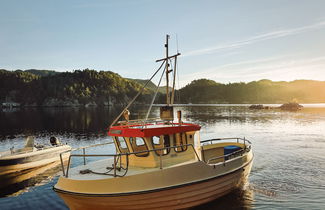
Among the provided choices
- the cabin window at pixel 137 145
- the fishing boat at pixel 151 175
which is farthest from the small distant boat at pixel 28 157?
the cabin window at pixel 137 145

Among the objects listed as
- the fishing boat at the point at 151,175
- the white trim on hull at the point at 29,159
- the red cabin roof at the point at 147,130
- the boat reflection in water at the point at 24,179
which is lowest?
the boat reflection in water at the point at 24,179

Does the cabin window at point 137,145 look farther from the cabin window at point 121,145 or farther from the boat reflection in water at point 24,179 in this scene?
the boat reflection in water at point 24,179

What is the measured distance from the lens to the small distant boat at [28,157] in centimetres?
1825

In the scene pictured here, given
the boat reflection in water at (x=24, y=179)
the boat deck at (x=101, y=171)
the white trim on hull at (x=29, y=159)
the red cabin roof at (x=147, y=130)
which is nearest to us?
the boat deck at (x=101, y=171)

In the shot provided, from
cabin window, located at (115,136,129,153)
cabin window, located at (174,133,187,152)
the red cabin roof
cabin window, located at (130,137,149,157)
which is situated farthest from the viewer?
cabin window, located at (115,136,129,153)

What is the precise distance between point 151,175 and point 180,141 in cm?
251

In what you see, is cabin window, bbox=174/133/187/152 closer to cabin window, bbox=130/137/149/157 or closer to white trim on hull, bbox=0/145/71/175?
cabin window, bbox=130/137/149/157

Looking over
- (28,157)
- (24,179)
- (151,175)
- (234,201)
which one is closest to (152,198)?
(151,175)

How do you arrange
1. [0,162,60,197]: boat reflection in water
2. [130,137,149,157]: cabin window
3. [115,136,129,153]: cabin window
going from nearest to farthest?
[130,137,149,157]: cabin window → [115,136,129,153]: cabin window → [0,162,60,197]: boat reflection in water

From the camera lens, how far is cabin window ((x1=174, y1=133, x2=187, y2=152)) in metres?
11.6

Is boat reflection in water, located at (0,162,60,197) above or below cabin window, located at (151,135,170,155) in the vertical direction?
below

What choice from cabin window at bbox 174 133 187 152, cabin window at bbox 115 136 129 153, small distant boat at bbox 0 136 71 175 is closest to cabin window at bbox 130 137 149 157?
cabin window at bbox 115 136 129 153

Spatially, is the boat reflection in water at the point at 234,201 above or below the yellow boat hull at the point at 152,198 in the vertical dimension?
below

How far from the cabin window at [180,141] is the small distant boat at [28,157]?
1371cm
